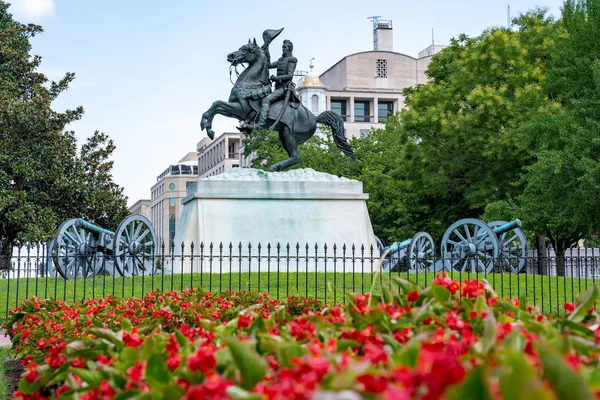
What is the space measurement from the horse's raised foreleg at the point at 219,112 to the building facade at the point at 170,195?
3972 inches

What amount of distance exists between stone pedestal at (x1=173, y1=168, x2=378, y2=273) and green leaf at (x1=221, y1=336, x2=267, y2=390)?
15762 millimetres

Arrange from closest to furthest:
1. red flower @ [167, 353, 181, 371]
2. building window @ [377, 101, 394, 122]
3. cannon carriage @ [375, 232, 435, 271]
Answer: red flower @ [167, 353, 181, 371] → cannon carriage @ [375, 232, 435, 271] → building window @ [377, 101, 394, 122]

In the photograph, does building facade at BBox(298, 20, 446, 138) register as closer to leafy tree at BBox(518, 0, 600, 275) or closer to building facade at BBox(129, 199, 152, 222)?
leafy tree at BBox(518, 0, 600, 275)

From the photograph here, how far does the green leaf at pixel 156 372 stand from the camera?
2.83 m

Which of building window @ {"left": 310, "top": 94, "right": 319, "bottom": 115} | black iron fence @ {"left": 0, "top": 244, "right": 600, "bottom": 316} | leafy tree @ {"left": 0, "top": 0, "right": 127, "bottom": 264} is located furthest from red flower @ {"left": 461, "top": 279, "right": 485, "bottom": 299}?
building window @ {"left": 310, "top": 94, "right": 319, "bottom": 115}

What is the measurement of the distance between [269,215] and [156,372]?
52.0ft

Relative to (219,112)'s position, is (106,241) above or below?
below

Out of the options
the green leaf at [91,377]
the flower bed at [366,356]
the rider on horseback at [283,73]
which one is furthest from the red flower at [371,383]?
the rider on horseback at [283,73]

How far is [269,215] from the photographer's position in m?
18.7

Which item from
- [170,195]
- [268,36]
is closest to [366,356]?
[268,36]

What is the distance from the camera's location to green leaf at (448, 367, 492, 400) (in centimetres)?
183

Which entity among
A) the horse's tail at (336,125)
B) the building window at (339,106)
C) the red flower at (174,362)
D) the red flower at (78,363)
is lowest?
the red flower at (78,363)

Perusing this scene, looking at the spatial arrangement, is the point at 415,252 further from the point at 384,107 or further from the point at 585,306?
the point at 384,107

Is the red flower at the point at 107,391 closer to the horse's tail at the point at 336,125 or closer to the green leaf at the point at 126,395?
the green leaf at the point at 126,395
